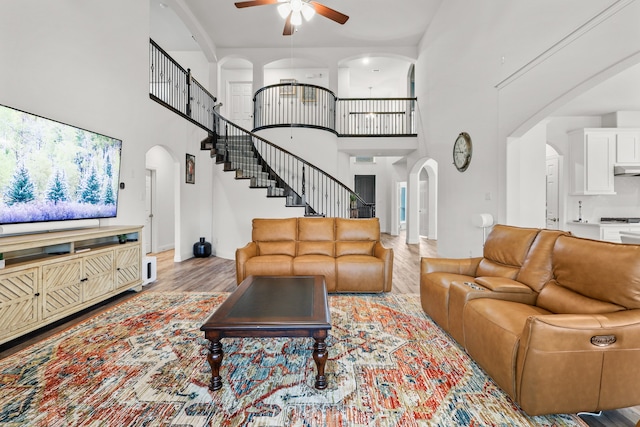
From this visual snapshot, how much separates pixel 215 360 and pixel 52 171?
9.16 feet

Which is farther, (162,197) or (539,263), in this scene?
(162,197)

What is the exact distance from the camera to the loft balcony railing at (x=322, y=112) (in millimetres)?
8242

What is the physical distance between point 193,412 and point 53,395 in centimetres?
95

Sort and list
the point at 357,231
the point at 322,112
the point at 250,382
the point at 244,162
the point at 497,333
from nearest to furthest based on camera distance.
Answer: the point at 497,333 → the point at 250,382 → the point at 357,231 → the point at 244,162 → the point at 322,112

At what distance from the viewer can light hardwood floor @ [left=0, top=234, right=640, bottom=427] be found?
171 centimetres

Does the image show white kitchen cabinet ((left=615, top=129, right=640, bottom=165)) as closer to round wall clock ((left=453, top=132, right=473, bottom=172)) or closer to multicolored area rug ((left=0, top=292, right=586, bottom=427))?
round wall clock ((left=453, top=132, right=473, bottom=172))

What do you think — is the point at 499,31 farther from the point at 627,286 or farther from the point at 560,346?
the point at 560,346

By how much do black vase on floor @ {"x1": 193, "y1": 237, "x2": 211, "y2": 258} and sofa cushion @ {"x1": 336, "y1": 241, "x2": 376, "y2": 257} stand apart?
12.1 feet

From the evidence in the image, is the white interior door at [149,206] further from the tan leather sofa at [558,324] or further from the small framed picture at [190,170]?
the tan leather sofa at [558,324]

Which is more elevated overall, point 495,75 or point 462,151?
point 495,75

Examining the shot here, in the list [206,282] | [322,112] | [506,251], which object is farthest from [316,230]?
[322,112]

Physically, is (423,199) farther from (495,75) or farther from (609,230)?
(495,75)

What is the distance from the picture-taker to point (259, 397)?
1.82 m

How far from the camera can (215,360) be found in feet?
6.04
